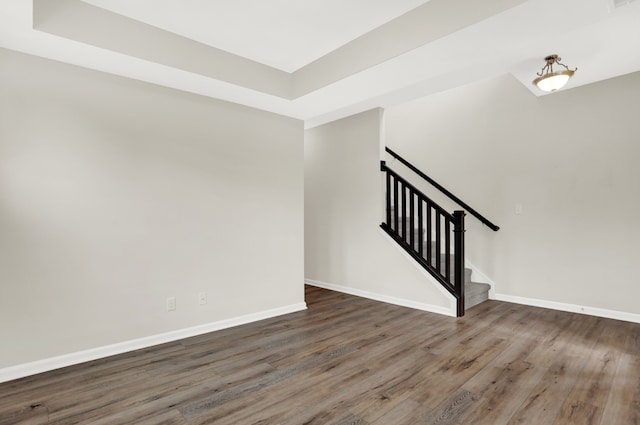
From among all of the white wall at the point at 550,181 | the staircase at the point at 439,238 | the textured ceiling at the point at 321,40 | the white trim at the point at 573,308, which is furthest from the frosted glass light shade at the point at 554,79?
the white trim at the point at 573,308

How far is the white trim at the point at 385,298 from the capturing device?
381 centimetres

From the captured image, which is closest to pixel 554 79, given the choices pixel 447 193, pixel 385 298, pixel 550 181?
pixel 550 181

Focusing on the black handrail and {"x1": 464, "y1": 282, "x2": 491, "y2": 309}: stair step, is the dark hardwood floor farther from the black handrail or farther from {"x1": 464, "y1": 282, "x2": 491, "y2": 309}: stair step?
the black handrail

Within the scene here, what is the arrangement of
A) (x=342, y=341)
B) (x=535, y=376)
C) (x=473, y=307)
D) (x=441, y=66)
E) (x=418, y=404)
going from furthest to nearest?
(x=473, y=307) < (x=342, y=341) < (x=441, y=66) < (x=535, y=376) < (x=418, y=404)

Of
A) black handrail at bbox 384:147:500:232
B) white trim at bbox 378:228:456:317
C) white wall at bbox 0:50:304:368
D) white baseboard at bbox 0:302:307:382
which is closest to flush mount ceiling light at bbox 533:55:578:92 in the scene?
black handrail at bbox 384:147:500:232

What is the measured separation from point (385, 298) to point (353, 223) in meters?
1.15

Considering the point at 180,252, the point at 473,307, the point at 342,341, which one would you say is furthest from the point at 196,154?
the point at 473,307

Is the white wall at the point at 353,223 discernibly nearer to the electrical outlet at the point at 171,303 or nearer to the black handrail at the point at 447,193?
the black handrail at the point at 447,193

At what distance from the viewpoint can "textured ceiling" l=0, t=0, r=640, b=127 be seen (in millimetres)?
2139

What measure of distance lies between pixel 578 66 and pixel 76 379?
16.2ft

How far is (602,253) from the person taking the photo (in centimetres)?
362

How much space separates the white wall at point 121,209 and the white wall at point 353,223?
1.40 m

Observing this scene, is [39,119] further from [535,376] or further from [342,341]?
[535,376]

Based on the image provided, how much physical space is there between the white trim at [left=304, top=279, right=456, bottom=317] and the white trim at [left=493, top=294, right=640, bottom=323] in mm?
1119
